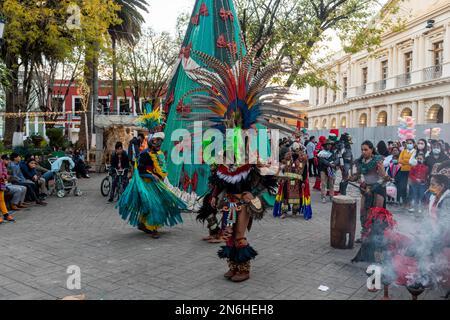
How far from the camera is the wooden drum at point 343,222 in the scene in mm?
6465

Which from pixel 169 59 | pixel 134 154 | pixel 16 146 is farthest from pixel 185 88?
pixel 169 59

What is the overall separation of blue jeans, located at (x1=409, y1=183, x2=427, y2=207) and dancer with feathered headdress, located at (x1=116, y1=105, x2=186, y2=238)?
595 centimetres

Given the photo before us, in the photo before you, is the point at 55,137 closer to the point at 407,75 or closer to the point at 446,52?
the point at 446,52

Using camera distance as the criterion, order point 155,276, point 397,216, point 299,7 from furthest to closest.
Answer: point 299,7 → point 397,216 → point 155,276

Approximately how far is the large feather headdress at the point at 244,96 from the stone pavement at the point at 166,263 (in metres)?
1.97

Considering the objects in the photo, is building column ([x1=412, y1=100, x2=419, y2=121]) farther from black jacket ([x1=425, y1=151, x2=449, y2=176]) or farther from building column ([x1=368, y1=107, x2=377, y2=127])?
black jacket ([x1=425, y1=151, x2=449, y2=176])

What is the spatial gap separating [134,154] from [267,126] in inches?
240

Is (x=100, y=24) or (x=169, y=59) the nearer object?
(x=100, y=24)

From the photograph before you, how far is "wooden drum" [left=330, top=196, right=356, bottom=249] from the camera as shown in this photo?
646 centimetres

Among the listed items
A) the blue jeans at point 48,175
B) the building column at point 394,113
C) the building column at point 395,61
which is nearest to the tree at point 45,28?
the blue jeans at point 48,175

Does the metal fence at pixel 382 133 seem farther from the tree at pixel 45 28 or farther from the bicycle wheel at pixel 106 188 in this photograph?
the tree at pixel 45 28

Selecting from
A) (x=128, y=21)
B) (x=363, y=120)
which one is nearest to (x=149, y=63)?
(x=128, y=21)

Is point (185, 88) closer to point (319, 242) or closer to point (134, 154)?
point (134, 154)

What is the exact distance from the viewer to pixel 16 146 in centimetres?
1531
